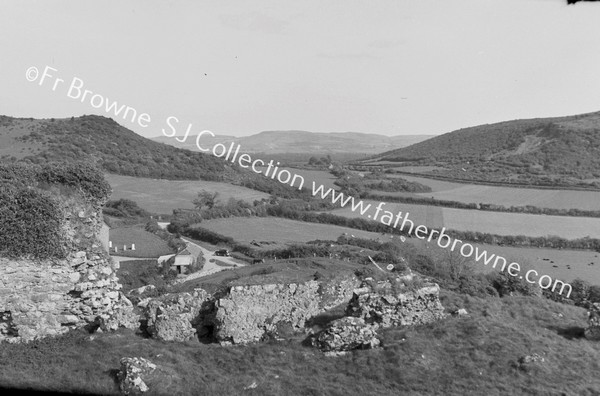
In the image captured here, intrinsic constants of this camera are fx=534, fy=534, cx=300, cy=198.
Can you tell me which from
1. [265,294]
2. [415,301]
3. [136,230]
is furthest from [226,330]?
[136,230]

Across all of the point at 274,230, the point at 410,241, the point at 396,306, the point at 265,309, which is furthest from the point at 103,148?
the point at 396,306

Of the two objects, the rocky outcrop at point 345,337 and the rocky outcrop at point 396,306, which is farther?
the rocky outcrop at point 396,306

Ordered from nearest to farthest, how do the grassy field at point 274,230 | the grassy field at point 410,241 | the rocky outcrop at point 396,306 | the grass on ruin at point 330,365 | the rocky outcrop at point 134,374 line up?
the rocky outcrop at point 134,374
the grass on ruin at point 330,365
the rocky outcrop at point 396,306
the grassy field at point 410,241
the grassy field at point 274,230

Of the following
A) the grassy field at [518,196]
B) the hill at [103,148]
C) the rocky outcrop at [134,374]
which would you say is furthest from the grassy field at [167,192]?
the rocky outcrop at [134,374]

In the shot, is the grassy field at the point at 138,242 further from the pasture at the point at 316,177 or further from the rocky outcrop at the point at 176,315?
the pasture at the point at 316,177

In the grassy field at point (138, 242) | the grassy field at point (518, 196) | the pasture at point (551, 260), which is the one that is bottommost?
the grassy field at point (138, 242)

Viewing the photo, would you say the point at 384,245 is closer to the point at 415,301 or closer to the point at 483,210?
the point at 483,210
